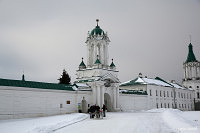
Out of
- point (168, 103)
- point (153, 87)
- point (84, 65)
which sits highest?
point (84, 65)

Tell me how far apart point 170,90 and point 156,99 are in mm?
9329

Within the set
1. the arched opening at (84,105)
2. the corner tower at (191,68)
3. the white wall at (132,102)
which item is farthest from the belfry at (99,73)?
the corner tower at (191,68)

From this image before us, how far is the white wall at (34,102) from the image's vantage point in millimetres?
31391

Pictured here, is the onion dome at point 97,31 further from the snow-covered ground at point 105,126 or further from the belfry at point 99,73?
the snow-covered ground at point 105,126

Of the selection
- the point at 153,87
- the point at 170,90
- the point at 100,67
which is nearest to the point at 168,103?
the point at 170,90

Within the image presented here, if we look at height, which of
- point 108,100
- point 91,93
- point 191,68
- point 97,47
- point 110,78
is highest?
point 97,47

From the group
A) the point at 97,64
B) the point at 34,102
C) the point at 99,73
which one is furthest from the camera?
the point at 97,64

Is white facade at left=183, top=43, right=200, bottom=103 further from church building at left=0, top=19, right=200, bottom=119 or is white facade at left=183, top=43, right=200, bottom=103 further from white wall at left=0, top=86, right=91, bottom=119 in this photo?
white wall at left=0, top=86, right=91, bottom=119

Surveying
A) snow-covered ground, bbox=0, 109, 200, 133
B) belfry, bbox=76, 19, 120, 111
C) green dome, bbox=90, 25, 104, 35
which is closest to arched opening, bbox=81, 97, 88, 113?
belfry, bbox=76, 19, 120, 111

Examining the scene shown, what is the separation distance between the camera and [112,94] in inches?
1918

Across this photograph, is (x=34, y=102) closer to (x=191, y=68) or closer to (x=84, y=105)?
(x=84, y=105)

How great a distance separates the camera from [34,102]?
34.8 metres

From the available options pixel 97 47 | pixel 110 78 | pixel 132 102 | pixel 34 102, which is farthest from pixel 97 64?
pixel 34 102

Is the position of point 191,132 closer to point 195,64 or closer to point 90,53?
point 90,53
